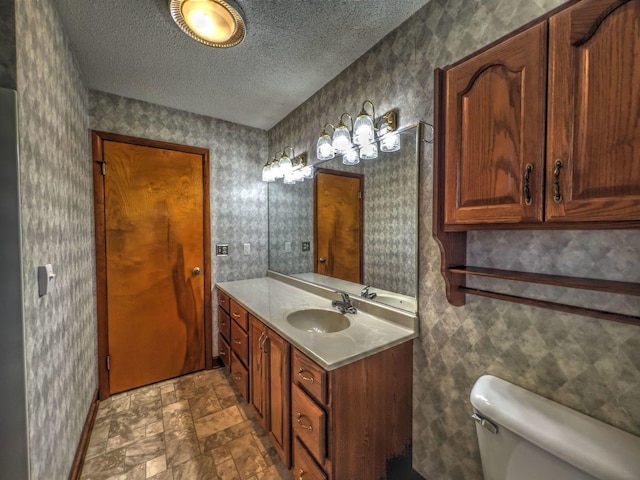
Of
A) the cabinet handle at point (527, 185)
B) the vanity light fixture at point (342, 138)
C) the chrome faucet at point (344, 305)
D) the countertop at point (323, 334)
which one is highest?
the vanity light fixture at point (342, 138)

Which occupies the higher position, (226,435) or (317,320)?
(317,320)

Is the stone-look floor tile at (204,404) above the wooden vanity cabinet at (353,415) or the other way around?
the other way around

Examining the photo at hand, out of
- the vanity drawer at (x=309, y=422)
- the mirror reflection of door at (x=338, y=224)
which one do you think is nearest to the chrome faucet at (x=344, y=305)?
the mirror reflection of door at (x=338, y=224)

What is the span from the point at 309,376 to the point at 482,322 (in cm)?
76

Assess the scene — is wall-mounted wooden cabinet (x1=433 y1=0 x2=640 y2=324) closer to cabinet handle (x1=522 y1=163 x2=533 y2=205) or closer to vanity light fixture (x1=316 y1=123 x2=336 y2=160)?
cabinet handle (x1=522 y1=163 x2=533 y2=205)

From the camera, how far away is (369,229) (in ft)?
5.36

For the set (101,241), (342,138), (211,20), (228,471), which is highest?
(211,20)

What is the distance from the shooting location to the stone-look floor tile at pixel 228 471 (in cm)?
144

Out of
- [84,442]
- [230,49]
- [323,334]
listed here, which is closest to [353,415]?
[323,334]

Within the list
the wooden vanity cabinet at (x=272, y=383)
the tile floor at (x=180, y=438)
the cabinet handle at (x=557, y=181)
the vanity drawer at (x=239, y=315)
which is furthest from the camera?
the vanity drawer at (x=239, y=315)

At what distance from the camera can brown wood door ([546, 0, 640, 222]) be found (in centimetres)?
64

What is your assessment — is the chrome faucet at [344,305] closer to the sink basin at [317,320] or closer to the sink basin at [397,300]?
the sink basin at [317,320]

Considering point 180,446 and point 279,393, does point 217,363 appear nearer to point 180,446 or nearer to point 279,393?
point 180,446

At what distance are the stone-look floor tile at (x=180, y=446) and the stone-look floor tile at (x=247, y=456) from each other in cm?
22
